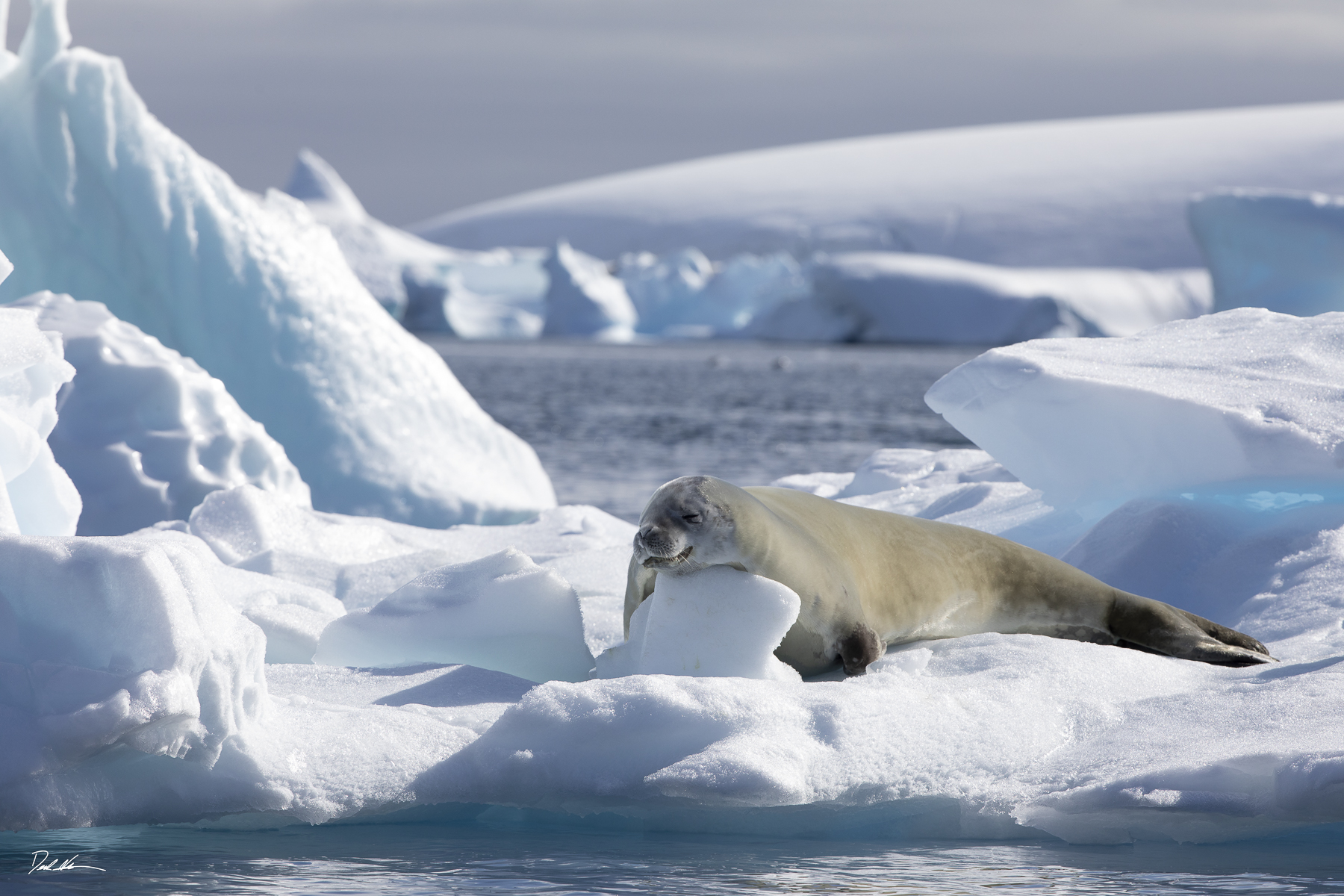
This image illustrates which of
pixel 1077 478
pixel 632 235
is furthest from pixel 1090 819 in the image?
pixel 632 235

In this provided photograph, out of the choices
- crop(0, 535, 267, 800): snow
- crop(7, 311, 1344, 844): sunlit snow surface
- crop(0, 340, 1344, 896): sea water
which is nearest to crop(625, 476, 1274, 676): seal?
crop(7, 311, 1344, 844): sunlit snow surface

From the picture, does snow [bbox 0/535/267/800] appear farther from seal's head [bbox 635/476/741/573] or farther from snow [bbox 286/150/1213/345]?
snow [bbox 286/150/1213/345]

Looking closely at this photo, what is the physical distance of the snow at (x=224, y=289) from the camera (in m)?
8.41

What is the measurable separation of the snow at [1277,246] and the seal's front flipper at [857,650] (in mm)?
16452

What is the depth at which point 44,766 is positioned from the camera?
2.72m

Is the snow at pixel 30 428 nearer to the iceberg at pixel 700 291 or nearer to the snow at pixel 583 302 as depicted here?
the snow at pixel 583 302


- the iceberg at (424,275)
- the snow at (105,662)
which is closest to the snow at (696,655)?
the snow at (105,662)

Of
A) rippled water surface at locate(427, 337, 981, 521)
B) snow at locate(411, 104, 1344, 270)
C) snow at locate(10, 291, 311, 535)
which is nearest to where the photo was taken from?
snow at locate(10, 291, 311, 535)

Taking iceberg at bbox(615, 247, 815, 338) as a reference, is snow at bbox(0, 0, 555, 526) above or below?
below

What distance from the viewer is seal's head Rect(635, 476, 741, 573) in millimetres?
3479

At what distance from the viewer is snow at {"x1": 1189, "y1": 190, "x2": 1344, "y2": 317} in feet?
62.3

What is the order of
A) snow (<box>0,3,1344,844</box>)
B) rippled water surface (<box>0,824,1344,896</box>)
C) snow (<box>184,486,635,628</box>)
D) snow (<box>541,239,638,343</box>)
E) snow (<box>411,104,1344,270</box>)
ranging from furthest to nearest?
1. snow (<box>411,104,1344,270</box>)
2. snow (<box>541,239,638,343</box>)
3. snow (<box>184,486,635,628</box>)
4. snow (<box>0,3,1344,844</box>)
5. rippled water surface (<box>0,824,1344,896</box>)
